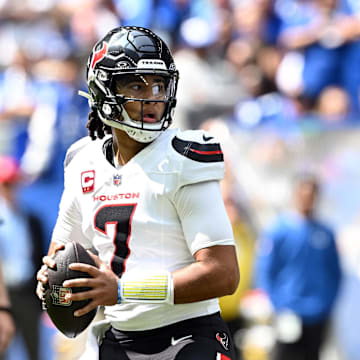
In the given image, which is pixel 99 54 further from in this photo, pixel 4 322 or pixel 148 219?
pixel 4 322

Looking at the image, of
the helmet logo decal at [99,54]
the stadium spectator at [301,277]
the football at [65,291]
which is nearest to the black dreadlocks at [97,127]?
the helmet logo decal at [99,54]

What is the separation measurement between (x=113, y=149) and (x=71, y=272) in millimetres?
641

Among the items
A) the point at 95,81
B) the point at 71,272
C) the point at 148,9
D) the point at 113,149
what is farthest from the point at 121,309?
the point at 148,9

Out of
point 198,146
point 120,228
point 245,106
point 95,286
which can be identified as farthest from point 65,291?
point 245,106

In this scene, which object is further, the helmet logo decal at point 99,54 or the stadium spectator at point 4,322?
the stadium spectator at point 4,322

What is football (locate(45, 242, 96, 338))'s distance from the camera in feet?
9.03

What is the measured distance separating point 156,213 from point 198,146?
0.98ft

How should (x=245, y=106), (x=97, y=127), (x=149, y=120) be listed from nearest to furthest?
(x=149, y=120) < (x=97, y=127) < (x=245, y=106)

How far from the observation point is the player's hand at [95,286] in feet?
8.85

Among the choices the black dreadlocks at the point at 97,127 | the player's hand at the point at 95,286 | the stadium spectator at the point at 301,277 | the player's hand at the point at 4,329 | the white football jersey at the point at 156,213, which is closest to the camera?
the player's hand at the point at 95,286

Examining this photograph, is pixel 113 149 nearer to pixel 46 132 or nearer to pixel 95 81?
pixel 95 81

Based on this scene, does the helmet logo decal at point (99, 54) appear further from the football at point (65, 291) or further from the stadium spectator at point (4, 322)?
the stadium spectator at point (4, 322)

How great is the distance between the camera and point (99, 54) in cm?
303

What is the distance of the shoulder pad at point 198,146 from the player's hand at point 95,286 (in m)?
0.54
